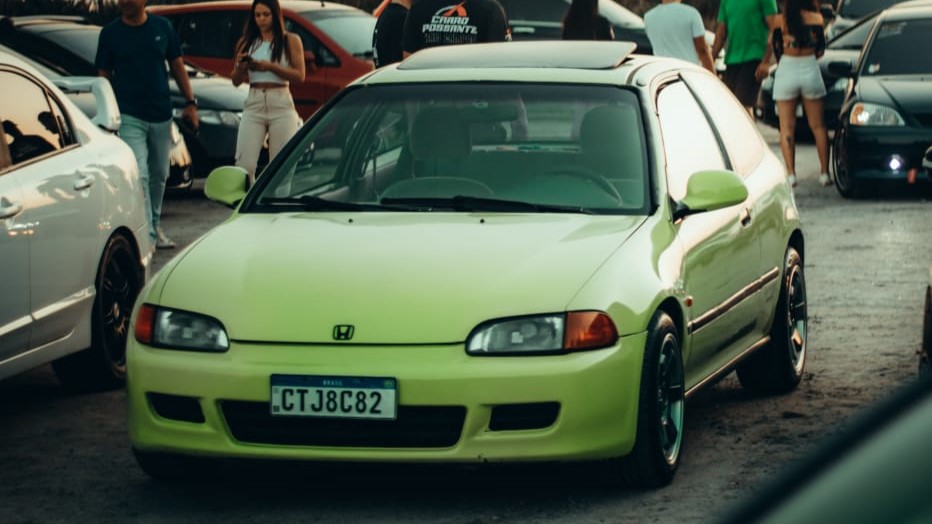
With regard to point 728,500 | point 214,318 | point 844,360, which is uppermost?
point 214,318

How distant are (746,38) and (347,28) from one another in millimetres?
4935

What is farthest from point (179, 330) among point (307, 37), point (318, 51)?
point (307, 37)

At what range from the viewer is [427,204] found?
6.37 m

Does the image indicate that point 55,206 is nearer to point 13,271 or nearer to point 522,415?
point 13,271

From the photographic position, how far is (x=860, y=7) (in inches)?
1022

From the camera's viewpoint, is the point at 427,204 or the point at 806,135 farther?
the point at 806,135

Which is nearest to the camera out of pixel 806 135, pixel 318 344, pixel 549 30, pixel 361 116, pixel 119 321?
pixel 318 344

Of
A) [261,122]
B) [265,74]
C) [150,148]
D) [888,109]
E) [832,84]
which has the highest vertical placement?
[265,74]

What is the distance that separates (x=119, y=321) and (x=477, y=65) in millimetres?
2049

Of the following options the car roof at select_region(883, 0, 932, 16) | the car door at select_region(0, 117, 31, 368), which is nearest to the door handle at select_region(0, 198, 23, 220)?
the car door at select_region(0, 117, 31, 368)

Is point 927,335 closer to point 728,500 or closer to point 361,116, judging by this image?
point 728,500

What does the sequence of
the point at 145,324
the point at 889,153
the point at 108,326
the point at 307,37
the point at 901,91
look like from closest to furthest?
the point at 145,324
the point at 108,326
the point at 889,153
the point at 901,91
the point at 307,37

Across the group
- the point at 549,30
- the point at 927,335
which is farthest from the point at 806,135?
the point at 927,335

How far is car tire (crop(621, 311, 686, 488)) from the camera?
560 cm
